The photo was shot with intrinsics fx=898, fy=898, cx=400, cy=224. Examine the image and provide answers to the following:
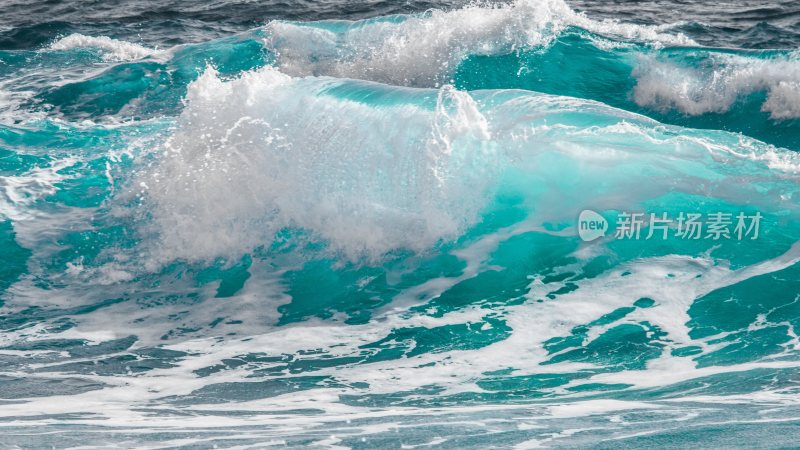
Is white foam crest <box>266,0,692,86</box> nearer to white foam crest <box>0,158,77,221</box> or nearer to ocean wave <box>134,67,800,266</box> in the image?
ocean wave <box>134,67,800,266</box>

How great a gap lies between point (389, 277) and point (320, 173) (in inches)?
40.2

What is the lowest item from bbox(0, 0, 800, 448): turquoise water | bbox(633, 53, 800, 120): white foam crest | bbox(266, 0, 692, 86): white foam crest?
bbox(0, 0, 800, 448): turquoise water

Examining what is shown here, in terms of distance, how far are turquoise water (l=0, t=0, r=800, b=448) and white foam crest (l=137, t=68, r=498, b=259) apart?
0.02 metres

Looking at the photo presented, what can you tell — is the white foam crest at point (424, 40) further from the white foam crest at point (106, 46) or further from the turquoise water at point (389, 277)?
the turquoise water at point (389, 277)

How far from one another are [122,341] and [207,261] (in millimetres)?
1017

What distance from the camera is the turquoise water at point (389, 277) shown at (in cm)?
476

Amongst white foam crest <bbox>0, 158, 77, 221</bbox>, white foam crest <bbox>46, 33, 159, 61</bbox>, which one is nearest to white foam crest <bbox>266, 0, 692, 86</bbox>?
white foam crest <bbox>46, 33, 159, 61</bbox>

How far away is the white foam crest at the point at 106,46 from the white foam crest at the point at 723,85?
6386 mm

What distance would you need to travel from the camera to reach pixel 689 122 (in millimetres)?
8930

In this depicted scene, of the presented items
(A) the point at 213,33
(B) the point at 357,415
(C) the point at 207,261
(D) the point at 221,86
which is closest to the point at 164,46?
(A) the point at 213,33

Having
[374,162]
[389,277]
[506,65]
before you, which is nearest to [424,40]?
[506,65]

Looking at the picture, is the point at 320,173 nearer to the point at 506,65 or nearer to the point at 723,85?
the point at 506,65

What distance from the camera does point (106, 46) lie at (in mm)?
12242

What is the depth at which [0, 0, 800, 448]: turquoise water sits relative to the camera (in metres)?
4.76
